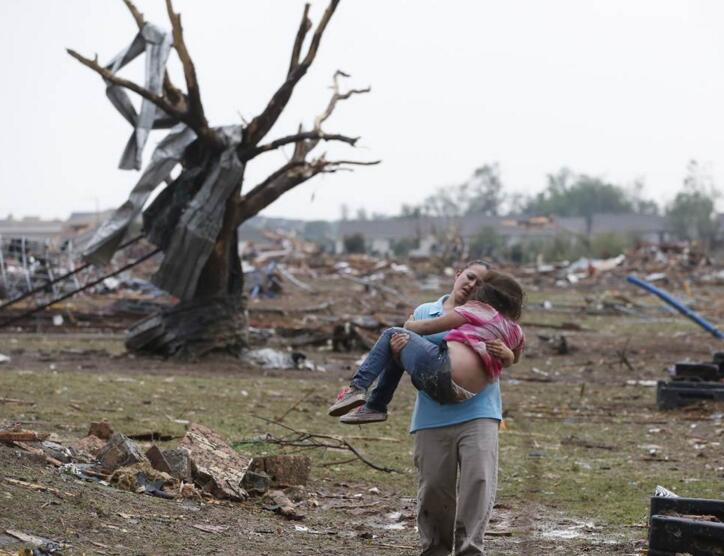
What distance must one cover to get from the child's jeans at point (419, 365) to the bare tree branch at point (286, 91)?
13582 mm

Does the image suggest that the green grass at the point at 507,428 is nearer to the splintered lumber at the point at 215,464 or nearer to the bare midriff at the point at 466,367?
the splintered lumber at the point at 215,464

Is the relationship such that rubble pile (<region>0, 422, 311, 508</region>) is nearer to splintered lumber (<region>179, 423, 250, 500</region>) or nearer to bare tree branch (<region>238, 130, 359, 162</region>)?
splintered lumber (<region>179, 423, 250, 500</region>)

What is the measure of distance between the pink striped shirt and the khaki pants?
33 centimetres

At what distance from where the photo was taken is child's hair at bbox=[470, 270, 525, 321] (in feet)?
20.6

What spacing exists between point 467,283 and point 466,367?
18.8 inches

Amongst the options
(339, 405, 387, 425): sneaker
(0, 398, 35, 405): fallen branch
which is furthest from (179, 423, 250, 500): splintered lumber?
(0, 398, 35, 405): fallen branch

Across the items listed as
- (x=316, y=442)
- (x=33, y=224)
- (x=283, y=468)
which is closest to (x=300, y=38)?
(x=316, y=442)

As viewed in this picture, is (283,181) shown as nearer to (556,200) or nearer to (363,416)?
(363,416)

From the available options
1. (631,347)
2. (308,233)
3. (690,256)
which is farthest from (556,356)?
(308,233)

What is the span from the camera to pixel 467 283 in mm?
6344

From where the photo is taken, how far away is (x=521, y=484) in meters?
10.2

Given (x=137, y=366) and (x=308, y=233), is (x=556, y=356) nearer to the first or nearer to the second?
(x=137, y=366)

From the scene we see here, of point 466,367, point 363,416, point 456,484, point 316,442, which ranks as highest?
point 466,367

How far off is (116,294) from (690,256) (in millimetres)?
37529
